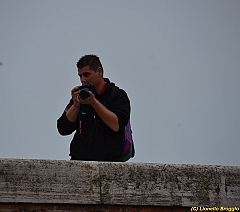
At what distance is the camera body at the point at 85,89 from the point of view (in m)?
6.34

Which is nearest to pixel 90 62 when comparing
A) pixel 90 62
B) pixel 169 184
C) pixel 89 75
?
pixel 90 62

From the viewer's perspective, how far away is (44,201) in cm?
593

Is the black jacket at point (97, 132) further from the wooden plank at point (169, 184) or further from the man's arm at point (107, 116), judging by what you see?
the wooden plank at point (169, 184)

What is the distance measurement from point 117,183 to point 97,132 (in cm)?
60

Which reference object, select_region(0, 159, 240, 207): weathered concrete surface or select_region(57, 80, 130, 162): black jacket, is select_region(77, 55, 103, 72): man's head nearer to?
select_region(57, 80, 130, 162): black jacket

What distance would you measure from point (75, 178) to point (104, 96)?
1009 mm

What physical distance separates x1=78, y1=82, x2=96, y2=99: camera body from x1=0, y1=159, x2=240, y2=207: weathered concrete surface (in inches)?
26.9

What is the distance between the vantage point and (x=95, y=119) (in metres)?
6.47

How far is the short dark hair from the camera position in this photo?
6.65 metres

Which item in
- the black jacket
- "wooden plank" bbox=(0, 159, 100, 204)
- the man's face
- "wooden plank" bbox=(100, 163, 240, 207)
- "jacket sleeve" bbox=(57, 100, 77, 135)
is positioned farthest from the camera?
the man's face
